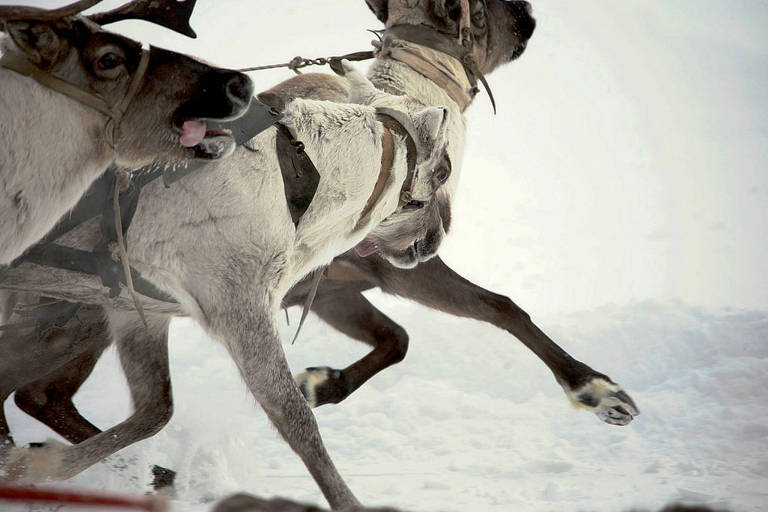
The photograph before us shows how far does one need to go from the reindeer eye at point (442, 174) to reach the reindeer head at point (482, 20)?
1019 mm

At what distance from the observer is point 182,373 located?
5.28 meters

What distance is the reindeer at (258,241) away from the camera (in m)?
2.44

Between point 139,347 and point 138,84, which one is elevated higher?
point 138,84

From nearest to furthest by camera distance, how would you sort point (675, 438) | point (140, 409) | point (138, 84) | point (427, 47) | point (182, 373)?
1. point (138, 84)
2. point (140, 409)
3. point (427, 47)
4. point (675, 438)
5. point (182, 373)

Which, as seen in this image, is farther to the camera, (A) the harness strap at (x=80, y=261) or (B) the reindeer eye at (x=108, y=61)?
(A) the harness strap at (x=80, y=261)

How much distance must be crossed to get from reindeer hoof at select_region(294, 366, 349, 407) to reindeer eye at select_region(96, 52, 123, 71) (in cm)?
219

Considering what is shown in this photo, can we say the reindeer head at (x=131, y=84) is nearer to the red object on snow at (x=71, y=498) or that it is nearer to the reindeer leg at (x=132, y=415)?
the reindeer leg at (x=132, y=415)

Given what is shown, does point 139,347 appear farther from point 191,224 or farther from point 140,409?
point 191,224

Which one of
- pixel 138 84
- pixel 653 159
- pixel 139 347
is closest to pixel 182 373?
pixel 139 347

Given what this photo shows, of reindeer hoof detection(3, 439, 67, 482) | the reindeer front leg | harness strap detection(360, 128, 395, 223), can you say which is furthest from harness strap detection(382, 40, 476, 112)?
reindeer hoof detection(3, 439, 67, 482)

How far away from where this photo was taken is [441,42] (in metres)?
3.91

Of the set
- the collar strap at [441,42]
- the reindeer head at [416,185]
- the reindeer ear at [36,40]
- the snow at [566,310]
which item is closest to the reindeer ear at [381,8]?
the collar strap at [441,42]

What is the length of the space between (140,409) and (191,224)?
100 cm

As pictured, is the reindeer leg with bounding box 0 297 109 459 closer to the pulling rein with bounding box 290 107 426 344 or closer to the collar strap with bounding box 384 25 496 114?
the pulling rein with bounding box 290 107 426 344
